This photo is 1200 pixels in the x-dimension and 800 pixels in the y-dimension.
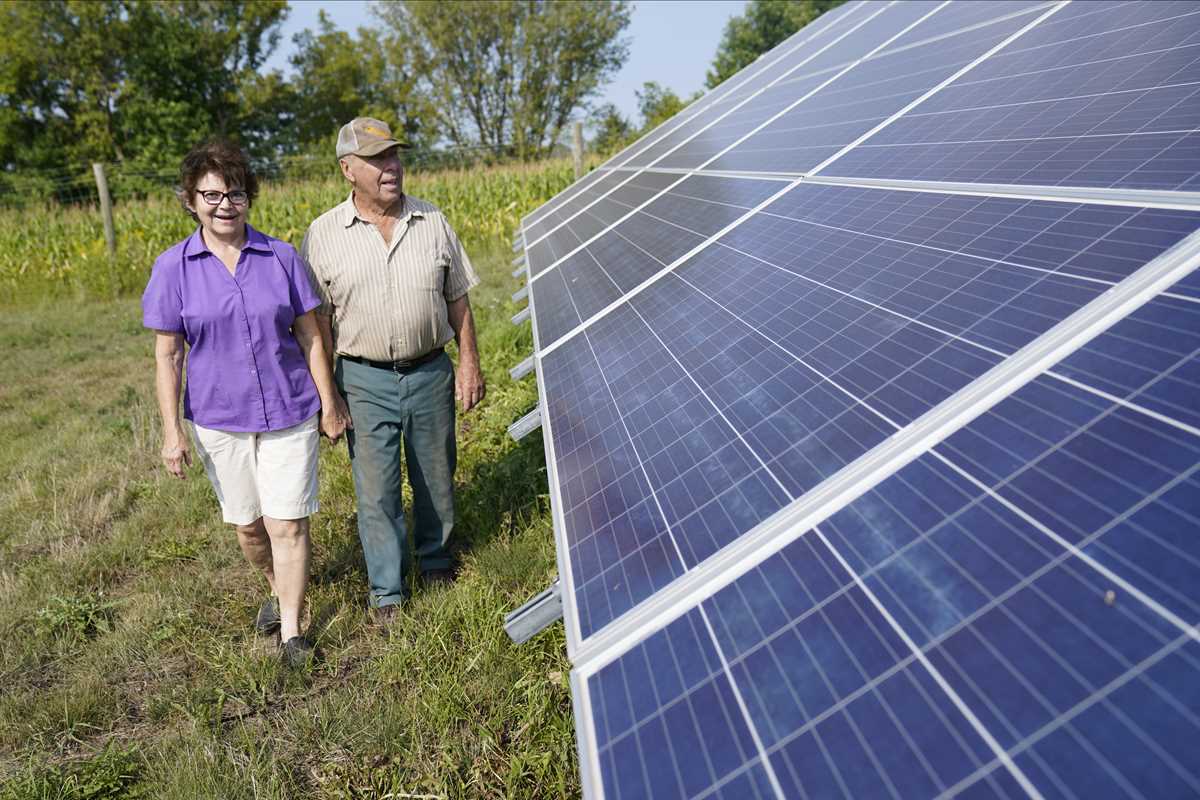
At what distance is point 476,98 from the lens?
1843 inches

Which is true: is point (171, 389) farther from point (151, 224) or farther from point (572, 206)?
point (151, 224)

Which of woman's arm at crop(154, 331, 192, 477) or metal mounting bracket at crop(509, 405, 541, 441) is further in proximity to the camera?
metal mounting bracket at crop(509, 405, 541, 441)

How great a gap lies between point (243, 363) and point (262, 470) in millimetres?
532

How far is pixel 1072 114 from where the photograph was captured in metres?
3.18

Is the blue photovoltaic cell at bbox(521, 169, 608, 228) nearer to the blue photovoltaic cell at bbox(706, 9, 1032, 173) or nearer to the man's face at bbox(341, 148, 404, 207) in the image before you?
the blue photovoltaic cell at bbox(706, 9, 1032, 173)

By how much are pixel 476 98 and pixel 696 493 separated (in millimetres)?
48557

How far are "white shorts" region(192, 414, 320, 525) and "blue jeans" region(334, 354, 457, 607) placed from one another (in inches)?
15.5

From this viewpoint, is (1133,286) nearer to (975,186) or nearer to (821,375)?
(821,375)

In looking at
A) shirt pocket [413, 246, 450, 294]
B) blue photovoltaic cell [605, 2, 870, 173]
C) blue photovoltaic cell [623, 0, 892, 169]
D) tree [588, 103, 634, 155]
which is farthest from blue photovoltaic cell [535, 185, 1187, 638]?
tree [588, 103, 634, 155]

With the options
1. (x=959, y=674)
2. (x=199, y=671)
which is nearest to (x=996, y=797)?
(x=959, y=674)

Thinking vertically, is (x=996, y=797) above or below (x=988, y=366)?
below

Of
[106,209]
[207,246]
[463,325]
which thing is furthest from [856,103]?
[106,209]

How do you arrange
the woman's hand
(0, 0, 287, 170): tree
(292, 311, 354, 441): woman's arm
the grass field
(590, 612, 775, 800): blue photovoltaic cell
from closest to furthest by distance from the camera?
1. (590, 612, 775, 800): blue photovoltaic cell
2. the grass field
3. the woman's hand
4. (292, 311, 354, 441): woman's arm
5. (0, 0, 287, 170): tree

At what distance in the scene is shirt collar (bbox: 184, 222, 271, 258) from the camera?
371 cm
